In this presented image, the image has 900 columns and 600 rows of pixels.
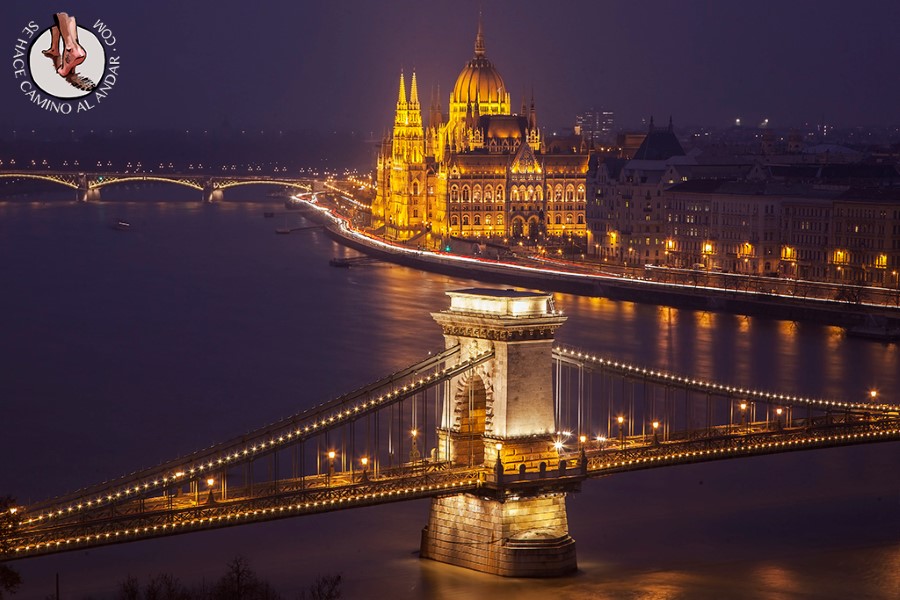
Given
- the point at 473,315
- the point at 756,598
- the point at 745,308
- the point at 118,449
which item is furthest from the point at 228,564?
the point at 745,308

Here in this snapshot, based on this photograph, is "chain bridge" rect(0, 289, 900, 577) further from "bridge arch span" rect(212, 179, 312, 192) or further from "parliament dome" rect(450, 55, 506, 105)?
"bridge arch span" rect(212, 179, 312, 192)

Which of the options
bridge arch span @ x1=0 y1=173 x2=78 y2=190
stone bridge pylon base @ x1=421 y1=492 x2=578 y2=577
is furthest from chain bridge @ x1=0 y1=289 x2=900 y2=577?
bridge arch span @ x1=0 y1=173 x2=78 y2=190

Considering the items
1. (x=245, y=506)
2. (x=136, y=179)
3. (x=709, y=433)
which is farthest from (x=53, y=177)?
(x=245, y=506)

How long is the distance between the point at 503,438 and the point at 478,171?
168ft

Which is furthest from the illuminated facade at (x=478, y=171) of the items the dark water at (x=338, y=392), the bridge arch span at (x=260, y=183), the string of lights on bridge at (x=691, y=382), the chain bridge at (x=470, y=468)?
the chain bridge at (x=470, y=468)

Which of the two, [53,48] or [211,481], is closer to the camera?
[211,481]

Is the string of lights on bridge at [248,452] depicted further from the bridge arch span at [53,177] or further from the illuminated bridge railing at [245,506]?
the bridge arch span at [53,177]

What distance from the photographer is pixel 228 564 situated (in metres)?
19.2

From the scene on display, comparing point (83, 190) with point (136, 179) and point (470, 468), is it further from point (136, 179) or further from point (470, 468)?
point (470, 468)

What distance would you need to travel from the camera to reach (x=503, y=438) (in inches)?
728

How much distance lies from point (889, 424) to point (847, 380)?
11975 millimetres

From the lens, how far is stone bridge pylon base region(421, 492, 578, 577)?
1825 centimetres

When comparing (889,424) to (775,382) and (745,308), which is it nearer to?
(775,382)

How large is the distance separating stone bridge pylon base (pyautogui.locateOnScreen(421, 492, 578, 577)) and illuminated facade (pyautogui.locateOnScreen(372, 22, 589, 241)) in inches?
1934
